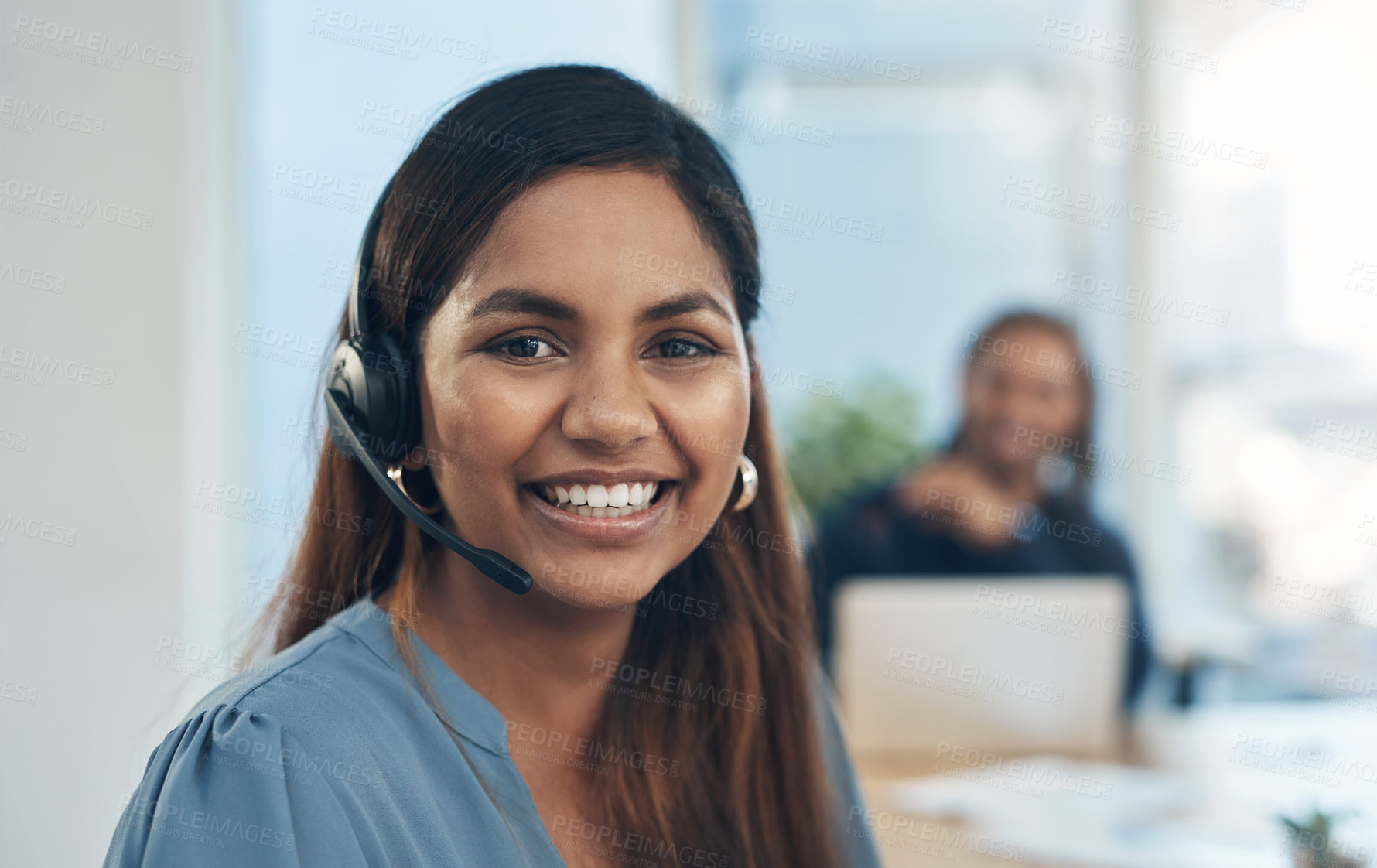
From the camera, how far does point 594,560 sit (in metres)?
0.87

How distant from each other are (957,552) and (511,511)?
7.12 ft

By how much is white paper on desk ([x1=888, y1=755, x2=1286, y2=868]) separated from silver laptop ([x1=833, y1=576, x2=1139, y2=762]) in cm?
33

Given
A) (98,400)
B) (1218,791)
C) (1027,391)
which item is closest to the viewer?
(1218,791)

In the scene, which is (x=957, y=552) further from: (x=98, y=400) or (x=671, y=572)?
(x=98, y=400)

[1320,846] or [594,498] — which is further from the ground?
[594,498]

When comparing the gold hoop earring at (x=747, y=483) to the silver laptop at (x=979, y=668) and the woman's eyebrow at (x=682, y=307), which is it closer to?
the woman's eyebrow at (x=682, y=307)

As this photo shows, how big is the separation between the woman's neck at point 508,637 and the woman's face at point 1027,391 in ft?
6.66

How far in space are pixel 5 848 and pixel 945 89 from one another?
11.7 ft

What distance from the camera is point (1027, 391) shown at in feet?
8.99

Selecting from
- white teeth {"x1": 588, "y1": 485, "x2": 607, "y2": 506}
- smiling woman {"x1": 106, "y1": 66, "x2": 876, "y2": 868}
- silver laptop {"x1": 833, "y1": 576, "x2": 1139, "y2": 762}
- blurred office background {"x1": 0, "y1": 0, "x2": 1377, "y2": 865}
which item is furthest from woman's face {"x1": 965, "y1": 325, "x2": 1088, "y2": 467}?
white teeth {"x1": 588, "y1": 485, "x2": 607, "y2": 506}

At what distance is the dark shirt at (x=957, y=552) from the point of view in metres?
2.72

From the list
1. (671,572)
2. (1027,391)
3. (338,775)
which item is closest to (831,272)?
(1027,391)

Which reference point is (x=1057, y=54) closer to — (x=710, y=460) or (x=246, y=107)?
(x=246, y=107)

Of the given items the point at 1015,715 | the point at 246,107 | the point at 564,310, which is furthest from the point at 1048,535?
the point at 246,107
